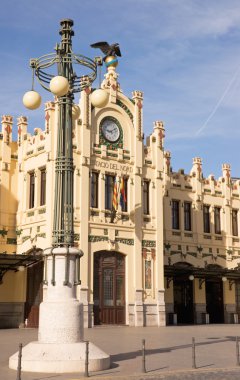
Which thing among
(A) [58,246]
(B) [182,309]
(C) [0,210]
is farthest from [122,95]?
(A) [58,246]

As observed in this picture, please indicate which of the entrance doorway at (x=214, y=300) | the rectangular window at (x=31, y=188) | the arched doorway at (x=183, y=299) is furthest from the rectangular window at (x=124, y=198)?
the entrance doorway at (x=214, y=300)

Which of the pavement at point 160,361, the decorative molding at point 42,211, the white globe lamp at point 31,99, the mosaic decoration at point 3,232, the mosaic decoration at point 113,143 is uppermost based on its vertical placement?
the mosaic decoration at point 113,143

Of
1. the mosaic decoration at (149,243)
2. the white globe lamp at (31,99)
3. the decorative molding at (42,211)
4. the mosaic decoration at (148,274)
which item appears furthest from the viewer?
the mosaic decoration at (149,243)

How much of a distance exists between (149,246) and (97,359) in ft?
70.0

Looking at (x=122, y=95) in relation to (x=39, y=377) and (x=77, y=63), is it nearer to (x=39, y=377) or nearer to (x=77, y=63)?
(x=77, y=63)

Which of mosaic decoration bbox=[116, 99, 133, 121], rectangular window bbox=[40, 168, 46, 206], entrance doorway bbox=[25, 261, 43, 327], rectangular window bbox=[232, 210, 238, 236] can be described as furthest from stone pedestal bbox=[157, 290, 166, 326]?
rectangular window bbox=[232, 210, 238, 236]

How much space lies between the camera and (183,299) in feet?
128

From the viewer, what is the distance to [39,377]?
38.6 feet

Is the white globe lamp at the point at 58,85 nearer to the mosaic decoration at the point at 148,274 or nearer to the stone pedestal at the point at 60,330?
the stone pedestal at the point at 60,330

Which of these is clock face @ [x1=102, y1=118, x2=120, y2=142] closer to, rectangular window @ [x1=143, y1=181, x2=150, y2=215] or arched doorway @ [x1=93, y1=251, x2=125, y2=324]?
rectangular window @ [x1=143, y1=181, x2=150, y2=215]

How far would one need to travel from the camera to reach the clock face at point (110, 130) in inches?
1323

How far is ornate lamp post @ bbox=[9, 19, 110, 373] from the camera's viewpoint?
12.8m

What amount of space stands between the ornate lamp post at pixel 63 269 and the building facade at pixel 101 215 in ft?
50.8

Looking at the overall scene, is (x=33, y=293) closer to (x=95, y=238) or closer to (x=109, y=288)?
(x=109, y=288)
